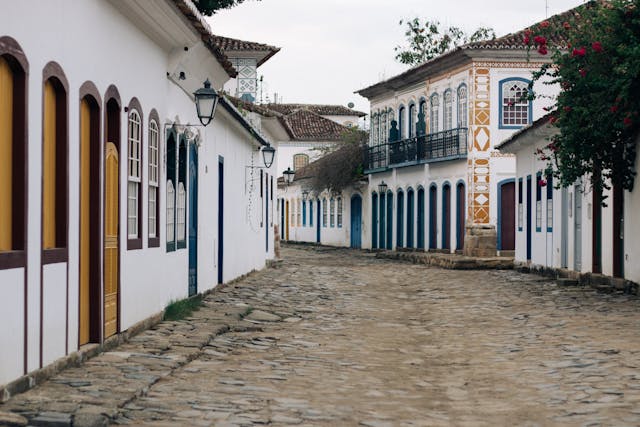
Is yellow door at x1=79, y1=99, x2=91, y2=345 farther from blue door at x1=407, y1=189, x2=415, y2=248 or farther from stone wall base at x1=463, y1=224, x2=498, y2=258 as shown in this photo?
blue door at x1=407, y1=189, x2=415, y2=248

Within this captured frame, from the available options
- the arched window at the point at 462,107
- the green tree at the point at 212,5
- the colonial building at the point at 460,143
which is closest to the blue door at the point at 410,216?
the colonial building at the point at 460,143

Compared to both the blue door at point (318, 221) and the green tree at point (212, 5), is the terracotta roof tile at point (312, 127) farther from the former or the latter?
the green tree at point (212, 5)

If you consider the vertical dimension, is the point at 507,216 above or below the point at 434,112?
below

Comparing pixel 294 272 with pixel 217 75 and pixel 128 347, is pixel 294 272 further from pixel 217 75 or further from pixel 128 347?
pixel 128 347

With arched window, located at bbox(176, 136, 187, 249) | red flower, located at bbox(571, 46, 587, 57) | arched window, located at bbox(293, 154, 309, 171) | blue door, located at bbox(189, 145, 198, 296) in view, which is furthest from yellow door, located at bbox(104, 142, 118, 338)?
arched window, located at bbox(293, 154, 309, 171)

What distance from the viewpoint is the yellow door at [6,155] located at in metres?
7.14

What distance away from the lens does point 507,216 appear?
35.5 metres

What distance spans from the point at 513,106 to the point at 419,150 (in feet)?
18.9

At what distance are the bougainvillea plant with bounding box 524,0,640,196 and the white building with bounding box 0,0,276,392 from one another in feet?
17.6

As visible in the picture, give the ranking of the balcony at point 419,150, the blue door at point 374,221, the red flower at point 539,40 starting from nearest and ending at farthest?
the red flower at point 539,40 → the balcony at point 419,150 → the blue door at point 374,221

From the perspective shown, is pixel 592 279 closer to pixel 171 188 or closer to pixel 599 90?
pixel 599 90

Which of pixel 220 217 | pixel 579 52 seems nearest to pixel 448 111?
pixel 220 217

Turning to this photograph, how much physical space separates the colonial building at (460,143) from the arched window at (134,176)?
23130 mm

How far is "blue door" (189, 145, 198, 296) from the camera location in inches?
601
